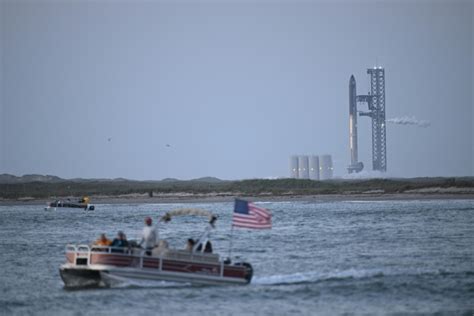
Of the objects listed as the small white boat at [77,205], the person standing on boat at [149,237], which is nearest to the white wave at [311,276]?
the person standing on boat at [149,237]

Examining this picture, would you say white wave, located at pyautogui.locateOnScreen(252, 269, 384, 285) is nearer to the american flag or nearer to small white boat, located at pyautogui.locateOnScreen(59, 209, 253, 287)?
small white boat, located at pyautogui.locateOnScreen(59, 209, 253, 287)

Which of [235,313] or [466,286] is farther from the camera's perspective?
[466,286]

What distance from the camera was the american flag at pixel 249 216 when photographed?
138 ft

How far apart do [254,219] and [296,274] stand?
17.0 feet

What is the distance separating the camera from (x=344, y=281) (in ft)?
145

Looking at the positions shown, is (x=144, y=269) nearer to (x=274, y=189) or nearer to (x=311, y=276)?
(x=311, y=276)

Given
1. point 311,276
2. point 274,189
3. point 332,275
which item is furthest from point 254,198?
point 311,276

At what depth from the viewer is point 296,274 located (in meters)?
46.3

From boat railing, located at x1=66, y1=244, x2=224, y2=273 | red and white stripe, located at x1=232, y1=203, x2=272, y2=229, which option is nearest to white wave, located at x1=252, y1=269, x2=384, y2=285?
boat railing, located at x1=66, y1=244, x2=224, y2=273

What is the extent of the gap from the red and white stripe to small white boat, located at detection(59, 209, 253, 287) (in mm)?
1573

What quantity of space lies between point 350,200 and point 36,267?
8965 centimetres

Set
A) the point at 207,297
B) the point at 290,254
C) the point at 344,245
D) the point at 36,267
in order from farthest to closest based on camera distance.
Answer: the point at 344,245 < the point at 290,254 < the point at 36,267 < the point at 207,297

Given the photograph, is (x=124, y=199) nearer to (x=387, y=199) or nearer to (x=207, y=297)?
(x=387, y=199)

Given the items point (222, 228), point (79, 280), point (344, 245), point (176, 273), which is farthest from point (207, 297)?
point (222, 228)
